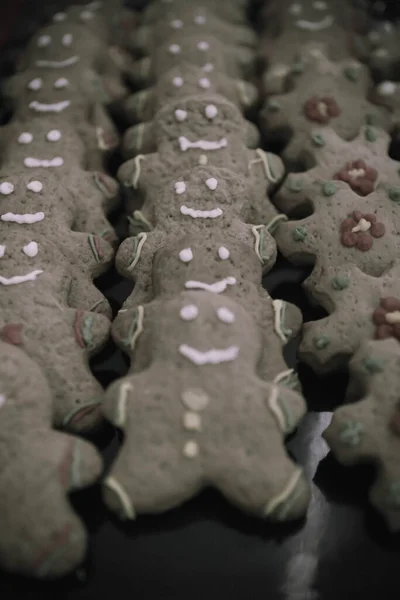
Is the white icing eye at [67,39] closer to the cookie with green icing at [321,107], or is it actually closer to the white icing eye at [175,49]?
the white icing eye at [175,49]

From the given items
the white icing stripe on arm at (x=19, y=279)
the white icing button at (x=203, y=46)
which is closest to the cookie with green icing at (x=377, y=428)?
the white icing stripe on arm at (x=19, y=279)

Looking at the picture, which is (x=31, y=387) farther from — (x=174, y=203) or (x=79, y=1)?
(x=79, y=1)

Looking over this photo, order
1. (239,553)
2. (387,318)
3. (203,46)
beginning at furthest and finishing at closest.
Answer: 1. (203,46)
2. (387,318)
3. (239,553)

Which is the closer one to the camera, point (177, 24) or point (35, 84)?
point (35, 84)

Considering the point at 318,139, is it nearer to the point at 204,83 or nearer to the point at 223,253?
the point at 204,83

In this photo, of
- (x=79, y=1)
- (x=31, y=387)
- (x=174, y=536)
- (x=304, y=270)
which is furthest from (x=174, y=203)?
(x=79, y=1)

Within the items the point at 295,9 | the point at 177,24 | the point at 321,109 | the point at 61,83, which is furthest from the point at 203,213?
the point at 295,9
